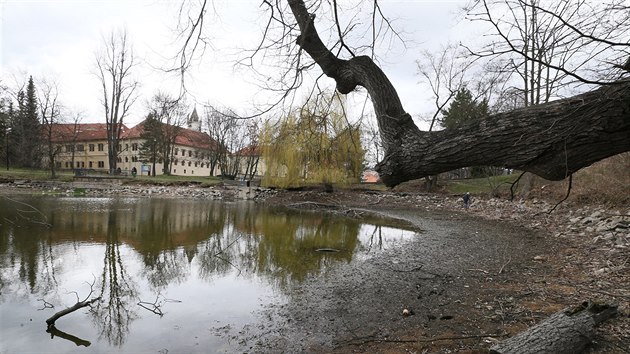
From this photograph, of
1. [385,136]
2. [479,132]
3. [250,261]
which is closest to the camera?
[479,132]

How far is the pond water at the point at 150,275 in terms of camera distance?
4.98 meters

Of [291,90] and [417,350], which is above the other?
[291,90]

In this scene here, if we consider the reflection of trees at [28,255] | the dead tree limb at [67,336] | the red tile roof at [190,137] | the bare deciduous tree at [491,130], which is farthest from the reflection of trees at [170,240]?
the red tile roof at [190,137]

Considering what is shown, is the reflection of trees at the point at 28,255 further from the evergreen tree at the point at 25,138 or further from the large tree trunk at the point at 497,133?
the evergreen tree at the point at 25,138

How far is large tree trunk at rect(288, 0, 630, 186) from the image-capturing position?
2070 millimetres

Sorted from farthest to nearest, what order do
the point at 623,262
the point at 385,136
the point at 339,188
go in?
the point at 339,188
the point at 623,262
the point at 385,136

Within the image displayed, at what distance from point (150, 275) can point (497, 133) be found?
7.64 metres

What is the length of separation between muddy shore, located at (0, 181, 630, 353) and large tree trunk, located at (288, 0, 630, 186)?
2.31 meters

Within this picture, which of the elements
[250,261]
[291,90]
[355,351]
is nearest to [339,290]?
[355,351]

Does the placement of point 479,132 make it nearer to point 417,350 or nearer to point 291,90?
point 291,90

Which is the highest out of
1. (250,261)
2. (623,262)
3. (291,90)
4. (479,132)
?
(291,90)

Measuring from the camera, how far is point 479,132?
8.05ft

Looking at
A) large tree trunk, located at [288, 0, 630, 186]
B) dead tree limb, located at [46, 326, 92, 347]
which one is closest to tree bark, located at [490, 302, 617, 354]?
large tree trunk, located at [288, 0, 630, 186]

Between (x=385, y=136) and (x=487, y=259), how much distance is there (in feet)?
23.6
